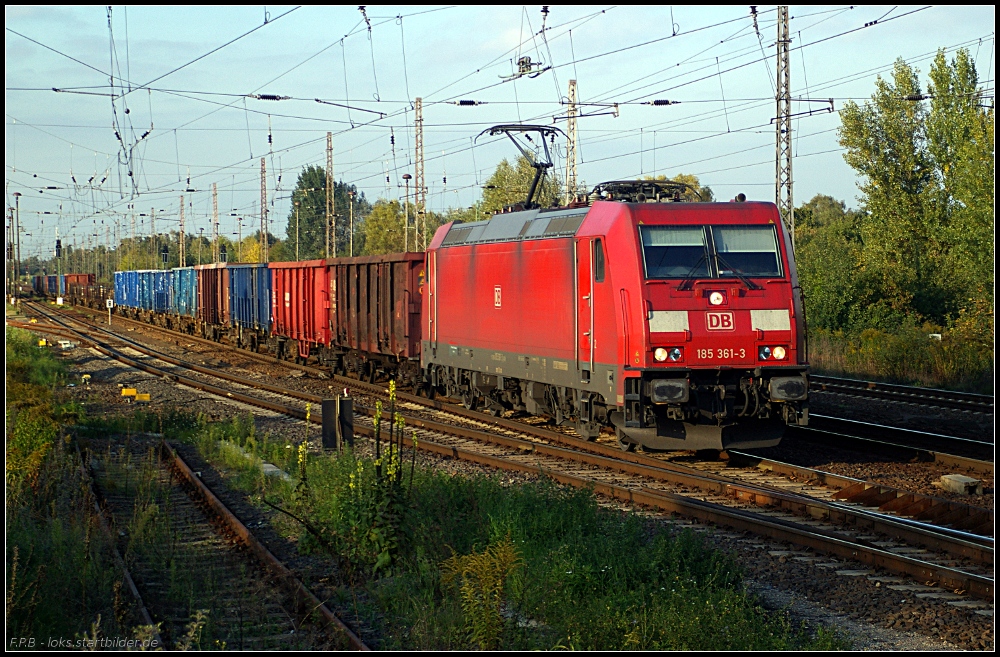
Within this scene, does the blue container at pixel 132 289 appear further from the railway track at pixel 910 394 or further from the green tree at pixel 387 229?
the railway track at pixel 910 394

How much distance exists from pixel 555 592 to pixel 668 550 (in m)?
1.26

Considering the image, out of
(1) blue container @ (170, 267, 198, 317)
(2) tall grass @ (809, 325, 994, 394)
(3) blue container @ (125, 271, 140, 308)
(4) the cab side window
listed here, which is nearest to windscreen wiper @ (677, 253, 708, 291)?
(4) the cab side window

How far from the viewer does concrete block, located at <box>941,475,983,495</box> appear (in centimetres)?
1142

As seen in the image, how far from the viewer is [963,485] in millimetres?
11430

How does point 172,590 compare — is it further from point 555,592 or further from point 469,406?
point 469,406

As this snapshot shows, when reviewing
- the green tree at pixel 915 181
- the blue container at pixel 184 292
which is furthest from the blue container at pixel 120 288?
the green tree at pixel 915 181

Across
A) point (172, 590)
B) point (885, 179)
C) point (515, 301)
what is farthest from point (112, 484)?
point (885, 179)

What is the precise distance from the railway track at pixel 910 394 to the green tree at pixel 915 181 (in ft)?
22.2

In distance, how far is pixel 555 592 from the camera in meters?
7.57

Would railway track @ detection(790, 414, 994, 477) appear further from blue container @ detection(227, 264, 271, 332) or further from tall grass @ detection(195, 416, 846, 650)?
blue container @ detection(227, 264, 271, 332)

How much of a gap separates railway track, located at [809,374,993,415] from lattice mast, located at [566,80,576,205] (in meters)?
9.12

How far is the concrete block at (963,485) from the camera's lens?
37.5 feet

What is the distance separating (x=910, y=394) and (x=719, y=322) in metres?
10.3

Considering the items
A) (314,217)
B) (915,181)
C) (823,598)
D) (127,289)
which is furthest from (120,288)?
(823,598)
